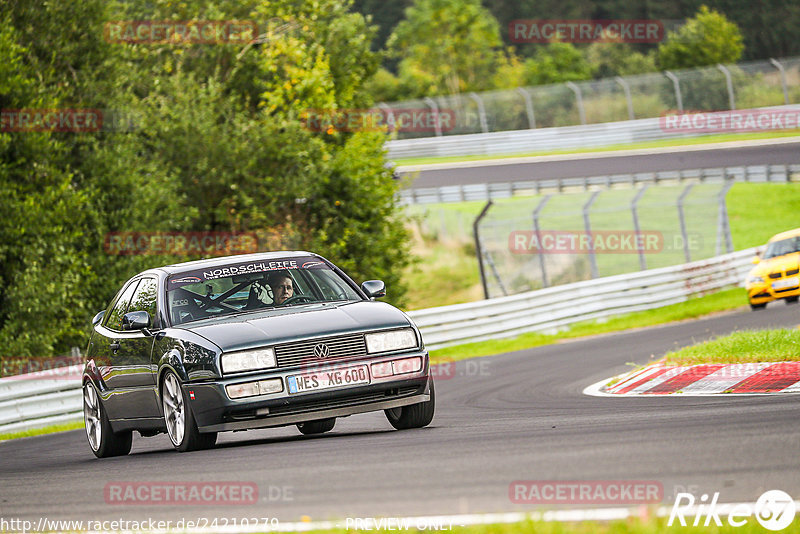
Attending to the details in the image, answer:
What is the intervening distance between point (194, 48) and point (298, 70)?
3250 mm

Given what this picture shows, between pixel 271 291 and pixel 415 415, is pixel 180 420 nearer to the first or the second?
pixel 271 291

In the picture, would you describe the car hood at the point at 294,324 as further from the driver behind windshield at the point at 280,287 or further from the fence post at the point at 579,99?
the fence post at the point at 579,99

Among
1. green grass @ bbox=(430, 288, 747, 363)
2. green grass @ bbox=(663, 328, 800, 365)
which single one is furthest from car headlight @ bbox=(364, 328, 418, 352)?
green grass @ bbox=(430, 288, 747, 363)

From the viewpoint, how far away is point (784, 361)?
10.9 metres

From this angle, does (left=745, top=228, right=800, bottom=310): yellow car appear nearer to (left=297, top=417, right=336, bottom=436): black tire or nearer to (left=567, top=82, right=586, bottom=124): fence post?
(left=297, top=417, right=336, bottom=436): black tire

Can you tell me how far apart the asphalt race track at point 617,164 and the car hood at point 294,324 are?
33279 millimetres

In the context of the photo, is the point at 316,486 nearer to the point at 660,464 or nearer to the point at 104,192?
the point at 660,464

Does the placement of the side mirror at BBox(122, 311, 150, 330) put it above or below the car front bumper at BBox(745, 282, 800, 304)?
above

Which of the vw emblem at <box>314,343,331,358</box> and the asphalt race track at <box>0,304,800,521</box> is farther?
the vw emblem at <box>314,343,331,358</box>

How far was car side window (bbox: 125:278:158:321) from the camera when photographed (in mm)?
9562

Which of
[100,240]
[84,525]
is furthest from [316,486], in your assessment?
[100,240]

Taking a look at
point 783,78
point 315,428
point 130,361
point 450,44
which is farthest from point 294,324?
point 450,44

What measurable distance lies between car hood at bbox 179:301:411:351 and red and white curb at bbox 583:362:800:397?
3.05 meters

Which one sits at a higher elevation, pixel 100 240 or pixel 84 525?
pixel 84 525
